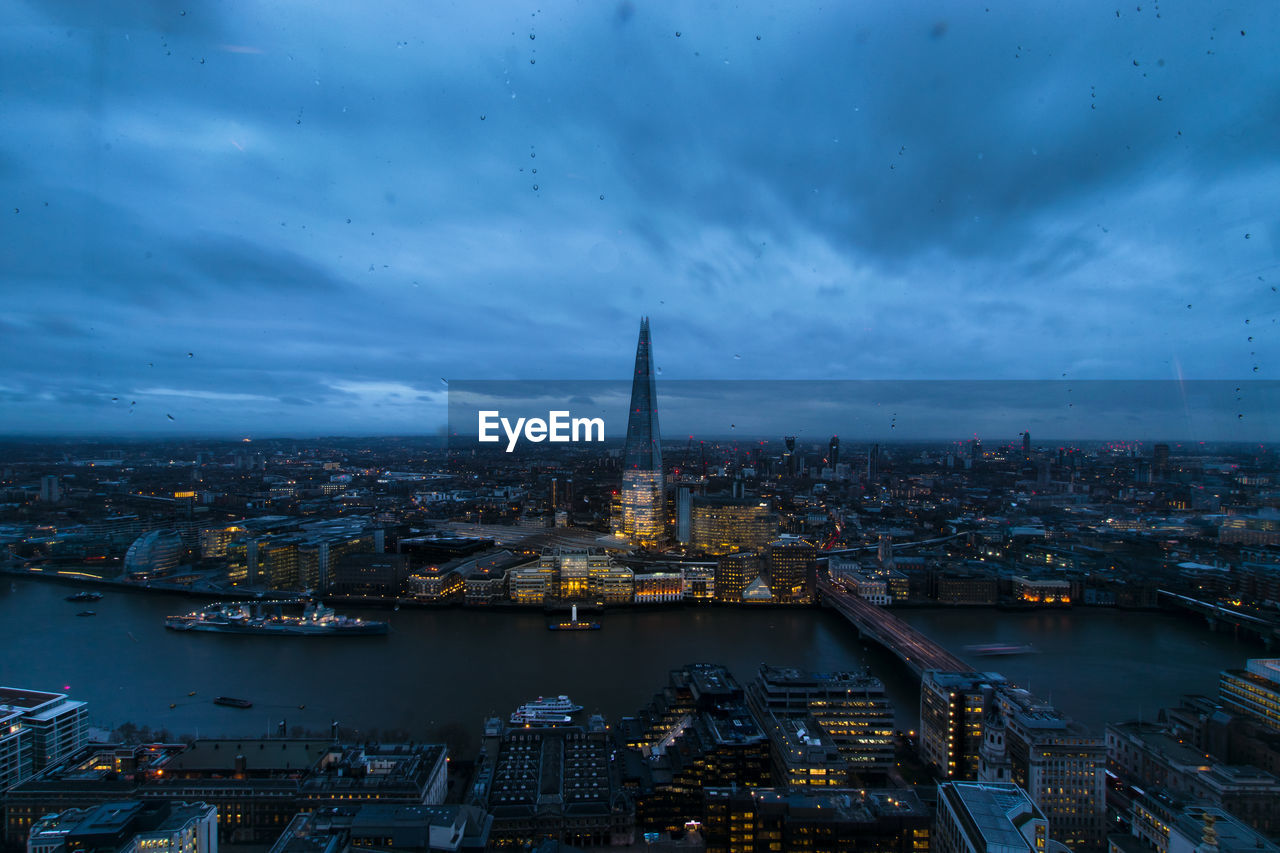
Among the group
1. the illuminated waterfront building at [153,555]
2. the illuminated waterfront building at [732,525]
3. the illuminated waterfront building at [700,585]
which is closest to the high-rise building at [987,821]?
the illuminated waterfront building at [700,585]

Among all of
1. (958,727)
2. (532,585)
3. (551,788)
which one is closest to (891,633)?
(958,727)

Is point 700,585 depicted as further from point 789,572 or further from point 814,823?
point 814,823

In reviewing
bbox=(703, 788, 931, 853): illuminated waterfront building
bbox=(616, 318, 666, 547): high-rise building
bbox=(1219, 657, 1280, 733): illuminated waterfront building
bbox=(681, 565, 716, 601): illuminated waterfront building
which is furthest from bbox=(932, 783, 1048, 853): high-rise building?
bbox=(616, 318, 666, 547): high-rise building

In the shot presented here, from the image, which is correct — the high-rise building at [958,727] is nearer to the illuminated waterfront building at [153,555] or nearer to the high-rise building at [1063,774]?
the high-rise building at [1063,774]

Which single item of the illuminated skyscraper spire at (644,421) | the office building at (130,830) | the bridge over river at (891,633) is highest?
the illuminated skyscraper spire at (644,421)

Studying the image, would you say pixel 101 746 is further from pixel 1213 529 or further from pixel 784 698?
pixel 1213 529

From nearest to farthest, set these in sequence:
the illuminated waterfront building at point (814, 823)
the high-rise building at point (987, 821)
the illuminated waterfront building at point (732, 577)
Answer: the high-rise building at point (987, 821)
the illuminated waterfront building at point (814, 823)
the illuminated waterfront building at point (732, 577)

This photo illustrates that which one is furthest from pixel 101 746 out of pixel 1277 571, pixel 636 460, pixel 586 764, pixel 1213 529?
pixel 1213 529
